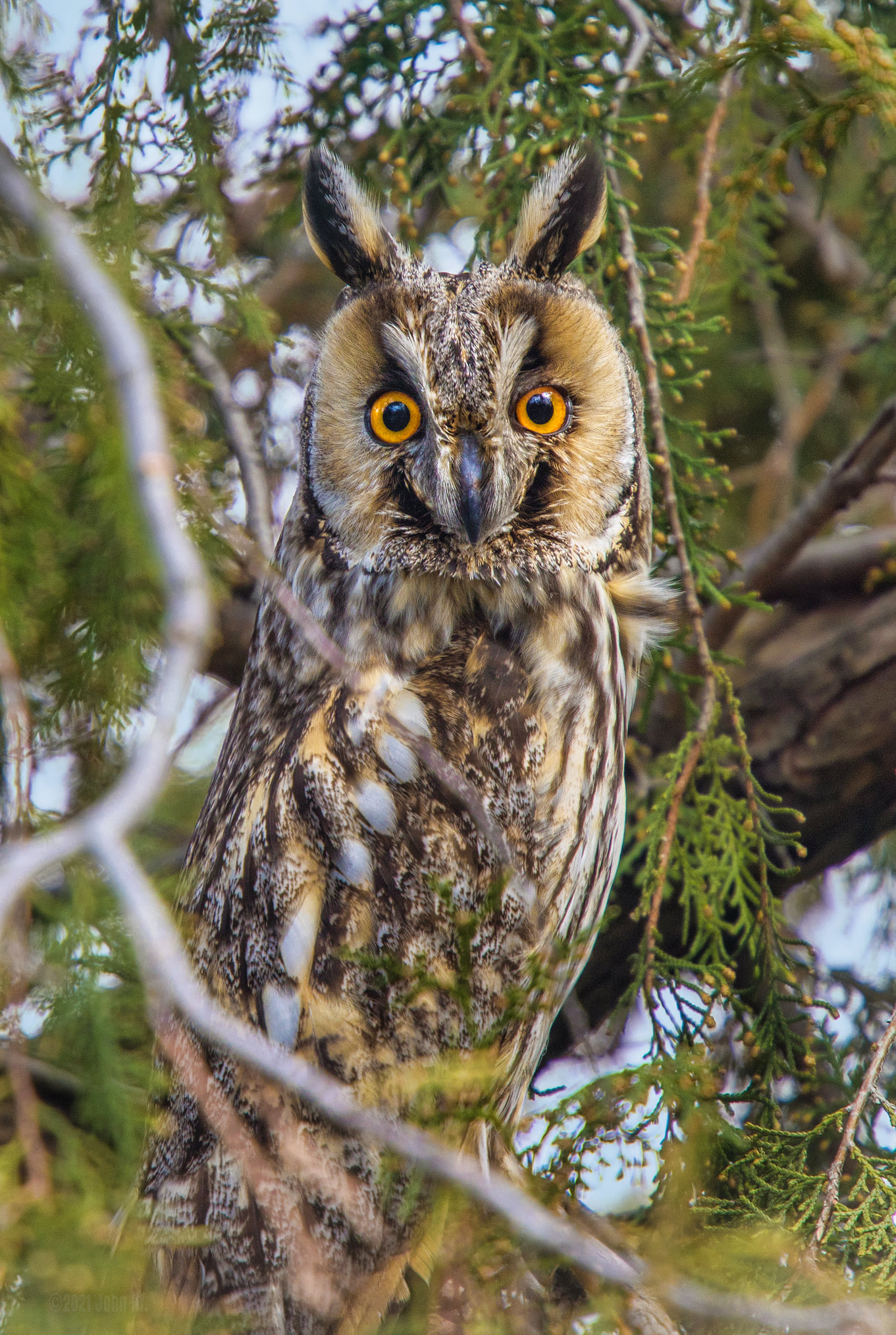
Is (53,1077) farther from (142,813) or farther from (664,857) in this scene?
(142,813)

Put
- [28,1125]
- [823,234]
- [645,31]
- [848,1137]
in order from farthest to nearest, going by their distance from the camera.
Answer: [823,234]
[645,31]
[848,1137]
[28,1125]

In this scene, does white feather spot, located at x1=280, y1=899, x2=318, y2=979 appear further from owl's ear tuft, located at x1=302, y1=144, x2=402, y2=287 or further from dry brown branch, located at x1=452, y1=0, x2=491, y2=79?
dry brown branch, located at x1=452, y1=0, x2=491, y2=79

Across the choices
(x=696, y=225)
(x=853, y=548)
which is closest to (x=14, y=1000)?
(x=696, y=225)

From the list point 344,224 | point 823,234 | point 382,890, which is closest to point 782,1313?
point 382,890

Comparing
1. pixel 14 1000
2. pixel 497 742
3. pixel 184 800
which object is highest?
pixel 497 742

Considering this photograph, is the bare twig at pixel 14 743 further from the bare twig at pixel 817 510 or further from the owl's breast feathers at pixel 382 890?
the bare twig at pixel 817 510

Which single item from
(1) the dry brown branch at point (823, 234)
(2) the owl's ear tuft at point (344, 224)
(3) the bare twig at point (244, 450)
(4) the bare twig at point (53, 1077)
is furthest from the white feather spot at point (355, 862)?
(1) the dry brown branch at point (823, 234)

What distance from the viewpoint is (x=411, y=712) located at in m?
2.04

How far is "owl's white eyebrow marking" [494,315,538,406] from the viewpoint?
1984 millimetres

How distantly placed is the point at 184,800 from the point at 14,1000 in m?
1.86

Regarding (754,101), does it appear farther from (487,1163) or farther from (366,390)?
(487,1163)

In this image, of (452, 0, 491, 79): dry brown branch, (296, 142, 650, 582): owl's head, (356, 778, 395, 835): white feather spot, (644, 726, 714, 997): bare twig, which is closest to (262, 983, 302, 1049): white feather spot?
(356, 778, 395, 835): white feather spot

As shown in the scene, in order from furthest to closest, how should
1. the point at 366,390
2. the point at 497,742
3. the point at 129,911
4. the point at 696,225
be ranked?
the point at 696,225 < the point at 366,390 < the point at 497,742 < the point at 129,911

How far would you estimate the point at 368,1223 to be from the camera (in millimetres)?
1855
